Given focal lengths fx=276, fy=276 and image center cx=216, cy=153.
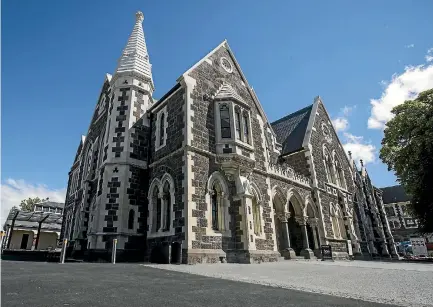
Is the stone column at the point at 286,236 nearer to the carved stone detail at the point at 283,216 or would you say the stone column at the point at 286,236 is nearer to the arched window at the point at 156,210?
the carved stone detail at the point at 283,216

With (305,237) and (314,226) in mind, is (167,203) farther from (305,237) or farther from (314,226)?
(314,226)

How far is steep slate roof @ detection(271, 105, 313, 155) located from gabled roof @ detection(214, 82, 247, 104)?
926 cm

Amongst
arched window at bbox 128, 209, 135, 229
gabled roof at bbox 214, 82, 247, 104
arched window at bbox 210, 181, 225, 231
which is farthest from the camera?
gabled roof at bbox 214, 82, 247, 104

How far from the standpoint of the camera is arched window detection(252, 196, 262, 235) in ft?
48.2

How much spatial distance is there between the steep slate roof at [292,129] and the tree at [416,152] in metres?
7.46

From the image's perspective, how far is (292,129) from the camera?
88.2 ft

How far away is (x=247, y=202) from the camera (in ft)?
45.1

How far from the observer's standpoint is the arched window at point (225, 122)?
1519cm

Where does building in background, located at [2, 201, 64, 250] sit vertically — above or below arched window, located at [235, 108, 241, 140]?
below

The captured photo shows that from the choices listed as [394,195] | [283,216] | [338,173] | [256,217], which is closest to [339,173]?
[338,173]

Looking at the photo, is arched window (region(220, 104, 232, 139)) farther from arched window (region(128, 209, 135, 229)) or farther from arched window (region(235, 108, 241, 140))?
arched window (region(128, 209, 135, 229))

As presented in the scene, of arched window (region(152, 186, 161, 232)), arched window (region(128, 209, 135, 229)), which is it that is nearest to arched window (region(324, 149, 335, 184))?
arched window (region(152, 186, 161, 232))

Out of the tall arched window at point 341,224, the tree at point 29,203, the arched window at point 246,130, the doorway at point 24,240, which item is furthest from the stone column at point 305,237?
the tree at point 29,203

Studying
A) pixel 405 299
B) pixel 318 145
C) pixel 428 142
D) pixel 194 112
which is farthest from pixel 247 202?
pixel 428 142
